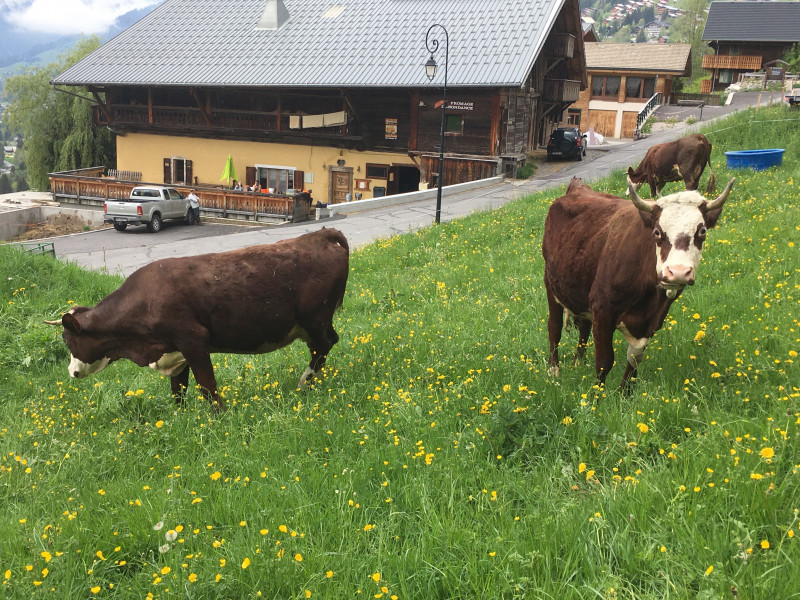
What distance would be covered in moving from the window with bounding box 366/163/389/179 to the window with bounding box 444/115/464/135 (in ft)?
13.2

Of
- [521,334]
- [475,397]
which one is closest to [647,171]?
[521,334]

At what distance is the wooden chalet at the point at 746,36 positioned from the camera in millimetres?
62219

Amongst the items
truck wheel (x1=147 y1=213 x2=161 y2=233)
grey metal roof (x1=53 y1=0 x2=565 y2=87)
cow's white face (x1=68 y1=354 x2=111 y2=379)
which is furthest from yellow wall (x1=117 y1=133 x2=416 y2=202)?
cow's white face (x1=68 y1=354 x2=111 y2=379)

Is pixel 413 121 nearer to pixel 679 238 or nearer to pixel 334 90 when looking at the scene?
pixel 334 90

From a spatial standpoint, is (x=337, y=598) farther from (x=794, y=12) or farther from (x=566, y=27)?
(x=794, y=12)

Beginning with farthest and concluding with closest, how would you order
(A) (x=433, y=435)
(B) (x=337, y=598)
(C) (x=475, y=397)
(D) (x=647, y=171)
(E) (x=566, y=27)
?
(E) (x=566, y=27) < (D) (x=647, y=171) < (C) (x=475, y=397) < (A) (x=433, y=435) < (B) (x=337, y=598)

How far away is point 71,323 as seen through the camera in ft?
23.3

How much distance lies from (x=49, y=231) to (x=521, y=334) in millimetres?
32233

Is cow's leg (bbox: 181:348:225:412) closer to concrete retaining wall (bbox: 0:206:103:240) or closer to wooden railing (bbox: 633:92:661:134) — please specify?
concrete retaining wall (bbox: 0:206:103:240)

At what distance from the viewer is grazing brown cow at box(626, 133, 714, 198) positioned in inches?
476

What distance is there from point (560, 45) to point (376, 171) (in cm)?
1190

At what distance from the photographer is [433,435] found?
16.9 feet

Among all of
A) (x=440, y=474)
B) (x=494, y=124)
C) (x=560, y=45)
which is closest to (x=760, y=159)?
(x=440, y=474)

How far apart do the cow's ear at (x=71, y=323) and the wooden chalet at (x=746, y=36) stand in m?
68.9
